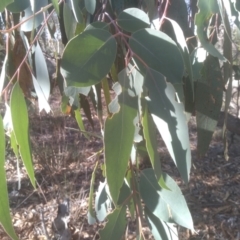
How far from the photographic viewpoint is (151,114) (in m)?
0.59

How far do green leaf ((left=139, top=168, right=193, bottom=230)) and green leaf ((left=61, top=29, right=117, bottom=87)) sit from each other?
11.0 inches

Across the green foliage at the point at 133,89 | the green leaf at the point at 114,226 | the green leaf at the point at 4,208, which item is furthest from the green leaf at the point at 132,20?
the green leaf at the point at 114,226

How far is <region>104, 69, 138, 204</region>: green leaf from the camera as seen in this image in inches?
21.7

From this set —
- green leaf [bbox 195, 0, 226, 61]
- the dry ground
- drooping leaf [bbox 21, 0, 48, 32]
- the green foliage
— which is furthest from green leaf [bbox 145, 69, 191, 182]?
the dry ground

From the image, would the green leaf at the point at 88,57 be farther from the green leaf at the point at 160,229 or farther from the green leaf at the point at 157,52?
the green leaf at the point at 160,229

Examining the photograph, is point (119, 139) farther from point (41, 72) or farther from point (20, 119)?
point (41, 72)

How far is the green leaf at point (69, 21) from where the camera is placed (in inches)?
27.8

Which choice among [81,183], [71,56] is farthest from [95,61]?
[81,183]

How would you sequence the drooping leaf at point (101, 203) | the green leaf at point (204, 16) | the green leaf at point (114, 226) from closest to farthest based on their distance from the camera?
the green leaf at point (204, 16)
the green leaf at point (114, 226)
the drooping leaf at point (101, 203)

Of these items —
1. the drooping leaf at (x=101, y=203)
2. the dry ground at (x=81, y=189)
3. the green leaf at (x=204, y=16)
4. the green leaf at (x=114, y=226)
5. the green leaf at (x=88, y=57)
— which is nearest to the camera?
the green leaf at (x=88, y=57)

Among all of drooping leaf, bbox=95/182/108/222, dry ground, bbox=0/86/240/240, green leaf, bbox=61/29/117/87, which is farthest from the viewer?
dry ground, bbox=0/86/240/240

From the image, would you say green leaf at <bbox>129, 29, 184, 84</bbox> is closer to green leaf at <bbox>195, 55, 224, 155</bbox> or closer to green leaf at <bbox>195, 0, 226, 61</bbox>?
green leaf at <bbox>195, 0, 226, 61</bbox>

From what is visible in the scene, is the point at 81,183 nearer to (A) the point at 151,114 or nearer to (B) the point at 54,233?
(B) the point at 54,233

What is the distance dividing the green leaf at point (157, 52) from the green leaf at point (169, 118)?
0.01m
